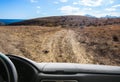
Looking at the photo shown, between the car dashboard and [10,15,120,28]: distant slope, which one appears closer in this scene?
the car dashboard

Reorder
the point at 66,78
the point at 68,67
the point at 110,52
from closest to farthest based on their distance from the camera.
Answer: the point at 66,78 < the point at 68,67 < the point at 110,52

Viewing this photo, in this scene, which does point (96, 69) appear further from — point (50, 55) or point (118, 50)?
point (118, 50)

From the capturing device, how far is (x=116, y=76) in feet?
13.3

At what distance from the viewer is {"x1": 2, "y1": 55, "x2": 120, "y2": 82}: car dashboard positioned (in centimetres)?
404

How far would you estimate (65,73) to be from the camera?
4098mm

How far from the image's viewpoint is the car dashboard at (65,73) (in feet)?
13.3

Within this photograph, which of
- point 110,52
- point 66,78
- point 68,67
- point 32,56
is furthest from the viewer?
point 110,52

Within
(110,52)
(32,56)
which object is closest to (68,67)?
(32,56)

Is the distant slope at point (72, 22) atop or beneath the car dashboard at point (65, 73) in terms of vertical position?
beneath

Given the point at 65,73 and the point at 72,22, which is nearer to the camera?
the point at 65,73

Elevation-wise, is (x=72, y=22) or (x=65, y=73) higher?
(x=65, y=73)

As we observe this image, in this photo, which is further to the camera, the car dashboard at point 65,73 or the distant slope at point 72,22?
the distant slope at point 72,22

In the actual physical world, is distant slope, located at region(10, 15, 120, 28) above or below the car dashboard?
below

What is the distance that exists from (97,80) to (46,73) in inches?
27.7
